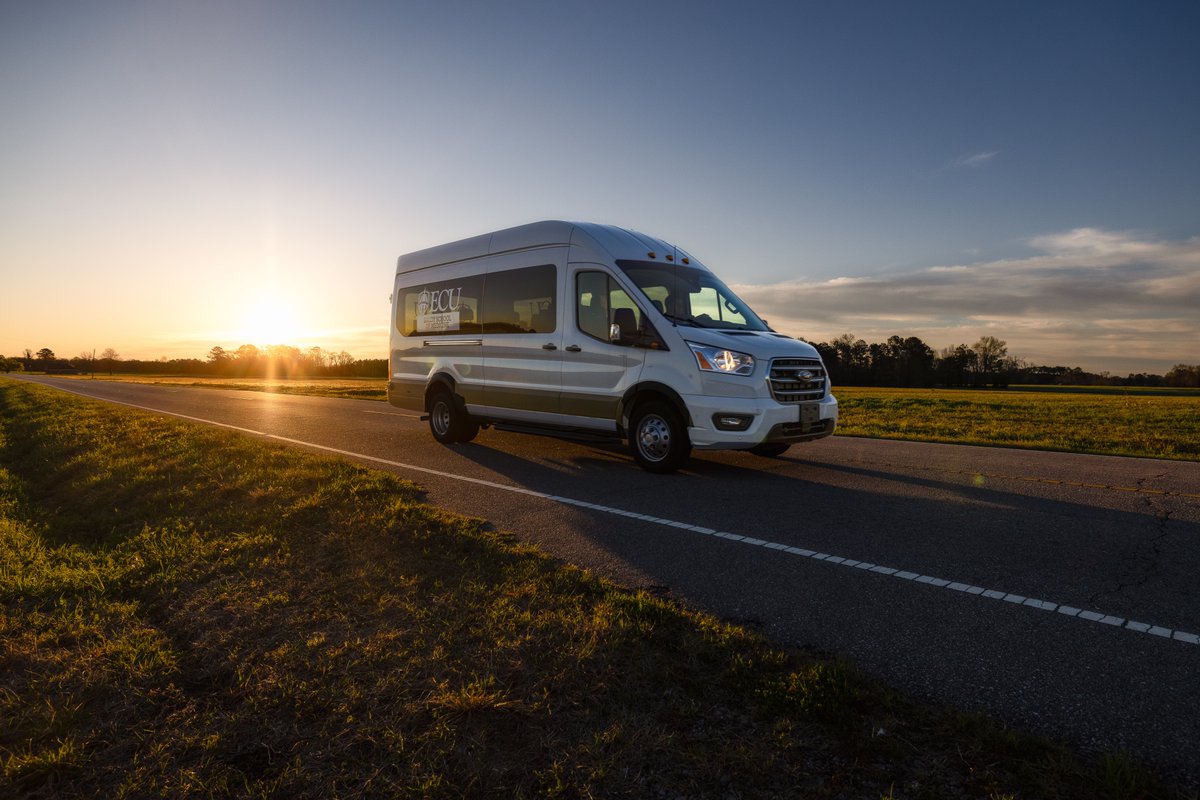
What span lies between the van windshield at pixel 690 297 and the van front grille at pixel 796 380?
2.63 ft

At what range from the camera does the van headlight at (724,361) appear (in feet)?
24.8

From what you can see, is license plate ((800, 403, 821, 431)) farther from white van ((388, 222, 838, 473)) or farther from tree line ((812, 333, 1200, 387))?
tree line ((812, 333, 1200, 387))

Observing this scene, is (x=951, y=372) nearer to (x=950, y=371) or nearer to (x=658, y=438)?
(x=950, y=371)

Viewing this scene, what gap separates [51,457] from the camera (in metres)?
11.0

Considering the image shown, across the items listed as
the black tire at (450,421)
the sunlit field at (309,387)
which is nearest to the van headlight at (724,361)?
the black tire at (450,421)

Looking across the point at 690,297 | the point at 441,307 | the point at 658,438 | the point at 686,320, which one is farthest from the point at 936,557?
the point at 441,307

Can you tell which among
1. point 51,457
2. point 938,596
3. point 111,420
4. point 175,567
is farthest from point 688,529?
point 111,420

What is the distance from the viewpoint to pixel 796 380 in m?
7.91

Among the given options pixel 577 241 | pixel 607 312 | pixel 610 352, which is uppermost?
pixel 577 241

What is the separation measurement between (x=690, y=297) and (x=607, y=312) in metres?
1.04

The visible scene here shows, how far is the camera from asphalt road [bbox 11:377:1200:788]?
2902mm

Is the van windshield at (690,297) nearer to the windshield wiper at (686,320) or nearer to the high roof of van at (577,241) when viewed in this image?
the windshield wiper at (686,320)

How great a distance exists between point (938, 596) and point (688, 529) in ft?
6.50

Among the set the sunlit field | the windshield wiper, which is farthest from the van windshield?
the sunlit field
